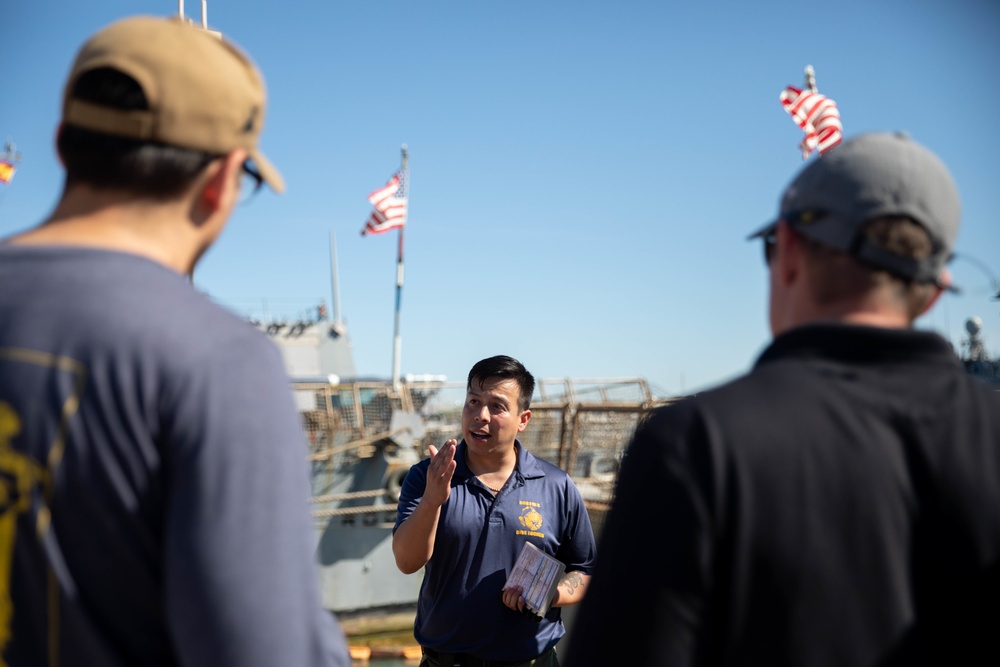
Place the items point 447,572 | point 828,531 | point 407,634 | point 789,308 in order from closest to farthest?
point 828,531 < point 789,308 < point 447,572 < point 407,634

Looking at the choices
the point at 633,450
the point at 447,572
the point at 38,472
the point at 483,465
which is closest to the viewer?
the point at 38,472

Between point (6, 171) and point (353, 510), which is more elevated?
point (6, 171)

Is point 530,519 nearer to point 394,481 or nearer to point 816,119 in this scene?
point 816,119

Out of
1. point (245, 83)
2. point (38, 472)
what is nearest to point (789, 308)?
point (245, 83)

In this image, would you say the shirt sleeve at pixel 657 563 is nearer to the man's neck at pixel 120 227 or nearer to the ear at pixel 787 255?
the ear at pixel 787 255

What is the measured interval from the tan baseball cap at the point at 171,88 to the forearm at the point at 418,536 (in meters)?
2.86

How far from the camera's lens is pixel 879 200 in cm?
163

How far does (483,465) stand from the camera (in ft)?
15.5

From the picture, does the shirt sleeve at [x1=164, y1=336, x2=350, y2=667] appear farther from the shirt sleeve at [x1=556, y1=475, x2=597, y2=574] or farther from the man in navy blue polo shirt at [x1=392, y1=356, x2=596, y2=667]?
the shirt sleeve at [x1=556, y1=475, x2=597, y2=574]

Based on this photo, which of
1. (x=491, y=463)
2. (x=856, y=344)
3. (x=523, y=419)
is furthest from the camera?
(x=523, y=419)

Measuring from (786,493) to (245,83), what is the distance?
1122 mm

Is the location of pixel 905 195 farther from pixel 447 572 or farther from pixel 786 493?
→ pixel 447 572

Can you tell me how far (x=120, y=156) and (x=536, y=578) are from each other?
10.3ft

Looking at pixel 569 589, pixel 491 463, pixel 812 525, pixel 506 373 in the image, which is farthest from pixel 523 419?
pixel 812 525
